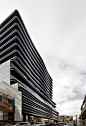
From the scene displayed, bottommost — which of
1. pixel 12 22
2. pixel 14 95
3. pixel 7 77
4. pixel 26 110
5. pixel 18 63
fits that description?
pixel 26 110

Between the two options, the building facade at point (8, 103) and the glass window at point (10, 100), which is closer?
the building facade at point (8, 103)

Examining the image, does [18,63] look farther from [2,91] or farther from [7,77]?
[2,91]

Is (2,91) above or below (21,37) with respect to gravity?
below

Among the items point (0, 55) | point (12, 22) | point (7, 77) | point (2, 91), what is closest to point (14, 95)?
point (2, 91)

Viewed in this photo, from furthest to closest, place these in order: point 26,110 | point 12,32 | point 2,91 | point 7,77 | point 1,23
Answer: point 1,23 < point 12,32 < point 26,110 < point 7,77 < point 2,91

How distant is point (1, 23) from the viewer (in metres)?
87.9

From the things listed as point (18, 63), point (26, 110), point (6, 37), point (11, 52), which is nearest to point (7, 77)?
point (18, 63)

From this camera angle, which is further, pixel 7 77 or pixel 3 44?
pixel 3 44

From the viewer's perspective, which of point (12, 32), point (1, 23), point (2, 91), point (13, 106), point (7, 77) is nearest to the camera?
point (2, 91)

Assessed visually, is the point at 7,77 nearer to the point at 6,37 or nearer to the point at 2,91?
the point at 6,37

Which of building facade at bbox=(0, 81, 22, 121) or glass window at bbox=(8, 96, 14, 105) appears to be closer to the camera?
building facade at bbox=(0, 81, 22, 121)

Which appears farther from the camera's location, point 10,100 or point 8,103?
point 10,100

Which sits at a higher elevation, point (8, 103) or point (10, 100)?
point (10, 100)

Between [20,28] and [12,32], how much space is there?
576 cm
